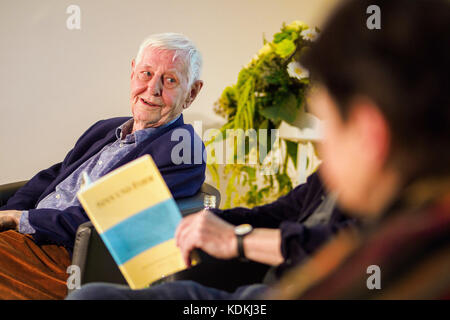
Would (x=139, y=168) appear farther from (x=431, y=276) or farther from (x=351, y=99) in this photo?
(x=431, y=276)

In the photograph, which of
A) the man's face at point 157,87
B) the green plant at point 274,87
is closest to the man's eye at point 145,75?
the man's face at point 157,87

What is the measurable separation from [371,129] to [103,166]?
1.28 m

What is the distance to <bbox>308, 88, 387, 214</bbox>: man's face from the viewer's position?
65cm

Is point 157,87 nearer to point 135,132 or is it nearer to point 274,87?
point 135,132

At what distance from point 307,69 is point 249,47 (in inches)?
73.4

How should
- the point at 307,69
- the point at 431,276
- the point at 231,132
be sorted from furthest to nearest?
the point at 231,132, the point at 307,69, the point at 431,276

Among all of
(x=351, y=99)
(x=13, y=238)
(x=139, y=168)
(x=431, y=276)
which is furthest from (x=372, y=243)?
(x=13, y=238)

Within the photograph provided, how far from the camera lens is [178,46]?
1.73 metres

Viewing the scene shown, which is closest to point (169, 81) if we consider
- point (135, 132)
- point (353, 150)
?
point (135, 132)

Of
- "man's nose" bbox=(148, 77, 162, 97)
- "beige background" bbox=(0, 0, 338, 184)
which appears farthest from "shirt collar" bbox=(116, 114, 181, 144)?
"beige background" bbox=(0, 0, 338, 184)

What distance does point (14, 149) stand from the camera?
97.0 inches

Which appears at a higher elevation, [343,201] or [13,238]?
[343,201]

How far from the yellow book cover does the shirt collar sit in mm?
915
